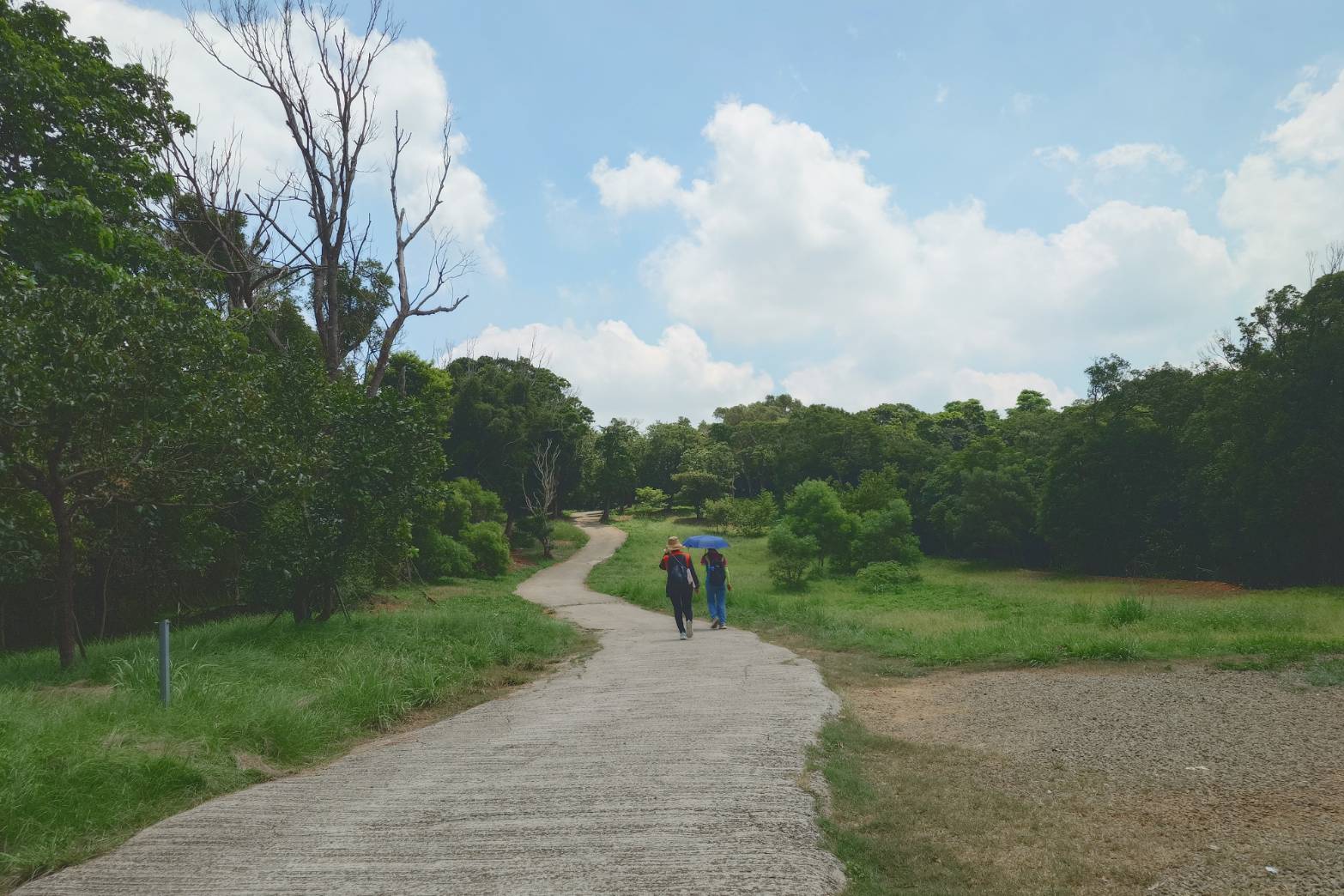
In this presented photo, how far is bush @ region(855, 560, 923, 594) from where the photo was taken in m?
29.2

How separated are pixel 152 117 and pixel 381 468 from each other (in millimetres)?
8590

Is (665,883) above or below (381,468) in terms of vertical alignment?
below

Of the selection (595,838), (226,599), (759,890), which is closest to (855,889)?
(759,890)

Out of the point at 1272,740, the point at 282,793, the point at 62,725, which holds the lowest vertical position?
the point at 1272,740

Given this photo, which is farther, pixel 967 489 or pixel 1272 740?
pixel 967 489

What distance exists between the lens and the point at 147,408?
9.36 m

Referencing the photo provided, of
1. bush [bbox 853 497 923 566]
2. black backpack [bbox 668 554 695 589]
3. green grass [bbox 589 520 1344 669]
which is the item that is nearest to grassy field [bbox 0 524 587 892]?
black backpack [bbox 668 554 695 589]

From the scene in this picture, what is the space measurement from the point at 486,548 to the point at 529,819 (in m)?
25.0

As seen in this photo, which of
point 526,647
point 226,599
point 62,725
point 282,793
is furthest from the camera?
point 226,599

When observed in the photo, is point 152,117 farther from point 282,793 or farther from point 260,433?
point 282,793

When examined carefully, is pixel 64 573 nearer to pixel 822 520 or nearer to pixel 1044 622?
pixel 1044 622

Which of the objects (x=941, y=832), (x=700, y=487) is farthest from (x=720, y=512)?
(x=941, y=832)

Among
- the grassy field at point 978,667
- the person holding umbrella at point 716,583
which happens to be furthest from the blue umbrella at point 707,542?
the grassy field at point 978,667

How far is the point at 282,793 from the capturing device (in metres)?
5.19
